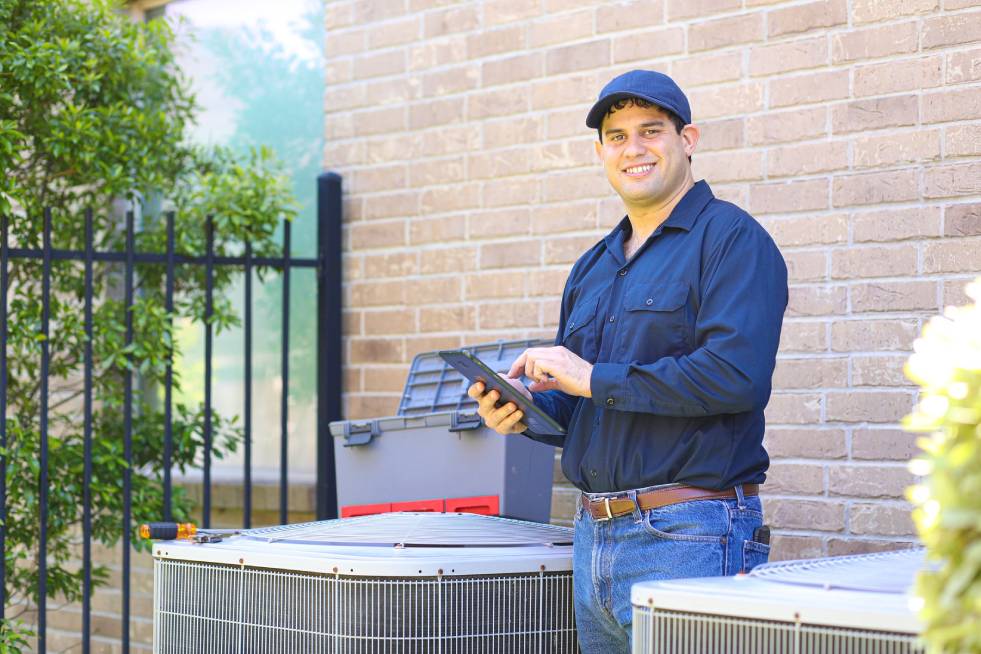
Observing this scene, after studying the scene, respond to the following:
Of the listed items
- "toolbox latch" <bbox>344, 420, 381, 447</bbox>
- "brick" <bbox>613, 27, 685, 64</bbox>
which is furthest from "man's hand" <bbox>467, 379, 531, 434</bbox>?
"brick" <bbox>613, 27, 685, 64</bbox>

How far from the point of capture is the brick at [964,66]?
11.6 feet

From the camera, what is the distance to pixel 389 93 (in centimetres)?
512

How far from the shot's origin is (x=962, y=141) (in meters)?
3.54

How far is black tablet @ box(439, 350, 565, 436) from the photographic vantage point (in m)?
2.83

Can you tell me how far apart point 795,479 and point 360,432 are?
4.36ft

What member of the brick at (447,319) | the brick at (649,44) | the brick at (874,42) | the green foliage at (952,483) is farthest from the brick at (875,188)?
the green foliage at (952,483)

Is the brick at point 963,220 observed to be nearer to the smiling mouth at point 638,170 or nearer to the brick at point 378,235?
the smiling mouth at point 638,170

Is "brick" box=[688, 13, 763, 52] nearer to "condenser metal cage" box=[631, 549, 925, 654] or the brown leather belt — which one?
the brown leather belt

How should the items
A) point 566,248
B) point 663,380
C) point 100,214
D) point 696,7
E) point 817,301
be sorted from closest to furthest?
point 663,380, point 817,301, point 696,7, point 566,248, point 100,214

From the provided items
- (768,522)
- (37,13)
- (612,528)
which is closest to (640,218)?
(612,528)

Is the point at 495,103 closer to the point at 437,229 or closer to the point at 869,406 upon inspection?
the point at 437,229

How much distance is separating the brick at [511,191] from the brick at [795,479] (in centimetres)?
132

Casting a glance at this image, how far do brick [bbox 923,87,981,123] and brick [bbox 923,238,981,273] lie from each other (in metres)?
0.34

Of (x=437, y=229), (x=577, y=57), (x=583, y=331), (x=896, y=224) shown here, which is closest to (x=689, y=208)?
(x=583, y=331)
